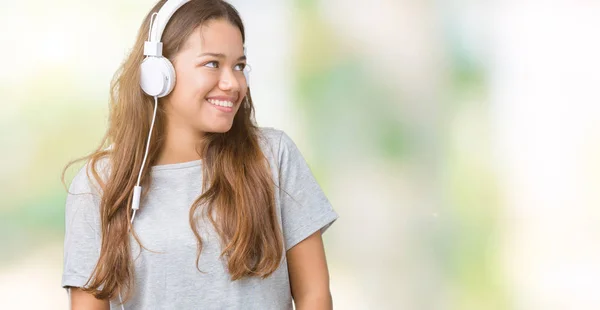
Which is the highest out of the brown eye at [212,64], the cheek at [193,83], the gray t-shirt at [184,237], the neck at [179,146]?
the brown eye at [212,64]

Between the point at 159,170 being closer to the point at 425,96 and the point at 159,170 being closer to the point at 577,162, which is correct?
the point at 425,96

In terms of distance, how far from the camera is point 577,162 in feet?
8.64

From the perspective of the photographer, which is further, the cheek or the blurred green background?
the blurred green background

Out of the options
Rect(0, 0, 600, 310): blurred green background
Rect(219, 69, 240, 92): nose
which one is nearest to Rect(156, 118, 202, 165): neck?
Rect(219, 69, 240, 92): nose

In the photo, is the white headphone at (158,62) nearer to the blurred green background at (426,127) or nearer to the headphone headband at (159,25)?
the headphone headband at (159,25)

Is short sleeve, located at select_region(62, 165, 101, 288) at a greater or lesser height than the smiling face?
lesser

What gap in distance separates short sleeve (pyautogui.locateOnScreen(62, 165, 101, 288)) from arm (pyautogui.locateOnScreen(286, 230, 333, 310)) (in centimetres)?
37

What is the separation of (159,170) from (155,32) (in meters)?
0.26

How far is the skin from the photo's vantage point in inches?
63.3

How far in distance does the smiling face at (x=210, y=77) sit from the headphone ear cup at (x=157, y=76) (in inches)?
0.9

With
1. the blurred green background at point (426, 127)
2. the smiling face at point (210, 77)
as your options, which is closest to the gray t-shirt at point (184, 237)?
the smiling face at point (210, 77)

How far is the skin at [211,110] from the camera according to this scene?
161 cm

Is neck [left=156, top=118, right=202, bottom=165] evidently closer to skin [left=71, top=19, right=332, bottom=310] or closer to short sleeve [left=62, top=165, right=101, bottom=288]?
skin [left=71, top=19, right=332, bottom=310]

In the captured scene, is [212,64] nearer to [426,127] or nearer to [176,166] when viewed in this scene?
[176,166]
